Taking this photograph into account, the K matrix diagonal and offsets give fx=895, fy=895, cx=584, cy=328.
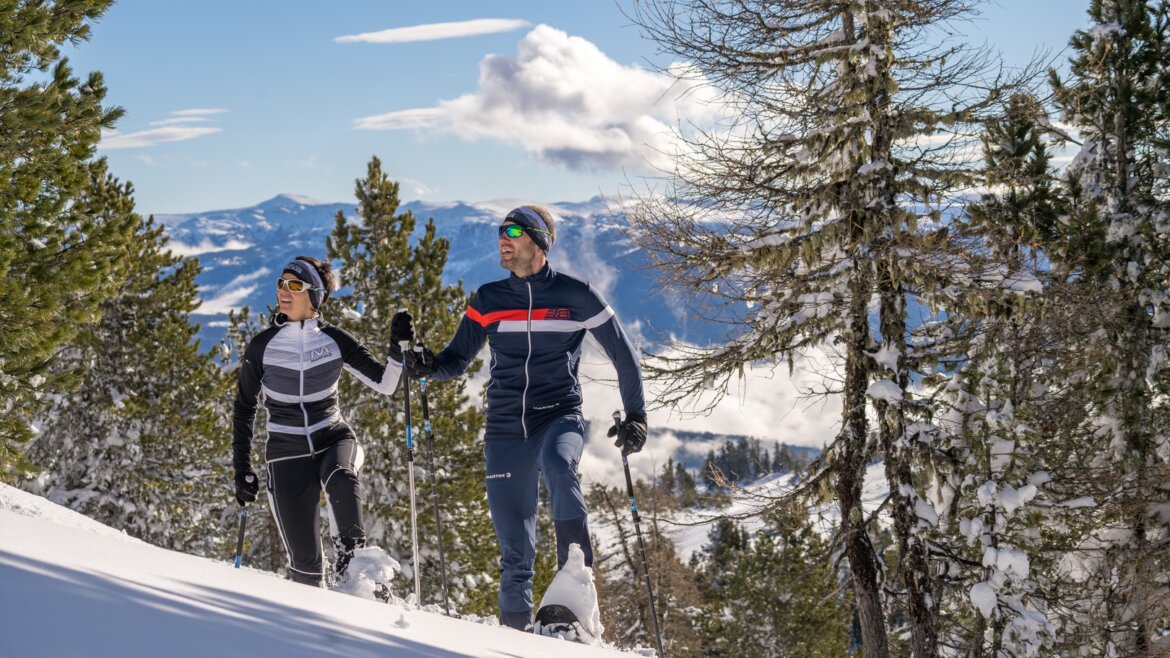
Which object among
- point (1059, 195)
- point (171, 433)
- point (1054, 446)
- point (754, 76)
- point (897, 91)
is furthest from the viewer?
point (171, 433)

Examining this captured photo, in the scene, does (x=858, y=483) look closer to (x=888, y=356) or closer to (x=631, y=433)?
→ (x=888, y=356)

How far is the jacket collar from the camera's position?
19.1 feet

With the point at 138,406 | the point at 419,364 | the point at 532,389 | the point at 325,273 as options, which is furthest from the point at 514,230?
the point at 138,406

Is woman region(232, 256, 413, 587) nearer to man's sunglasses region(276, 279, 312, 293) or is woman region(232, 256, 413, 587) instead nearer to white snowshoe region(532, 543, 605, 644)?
man's sunglasses region(276, 279, 312, 293)

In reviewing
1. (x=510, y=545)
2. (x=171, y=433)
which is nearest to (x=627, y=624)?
(x=171, y=433)

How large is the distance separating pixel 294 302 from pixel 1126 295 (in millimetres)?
14763

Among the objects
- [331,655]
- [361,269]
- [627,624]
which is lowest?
[627,624]

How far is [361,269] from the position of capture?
22078 mm

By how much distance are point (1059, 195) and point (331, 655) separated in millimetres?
17011

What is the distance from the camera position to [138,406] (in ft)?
73.0

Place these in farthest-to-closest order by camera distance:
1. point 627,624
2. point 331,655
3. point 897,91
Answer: point 627,624 → point 897,91 → point 331,655

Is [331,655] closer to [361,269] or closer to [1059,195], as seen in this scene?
[1059,195]

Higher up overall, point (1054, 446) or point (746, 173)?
point (746, 173)

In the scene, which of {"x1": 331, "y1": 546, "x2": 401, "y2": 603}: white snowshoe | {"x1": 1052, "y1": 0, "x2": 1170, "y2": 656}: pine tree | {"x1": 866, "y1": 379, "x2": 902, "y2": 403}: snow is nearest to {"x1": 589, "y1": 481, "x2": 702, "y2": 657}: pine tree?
{"x1": 1052, "y1": 0, "x2": 1170, "y2": 656}: pine tree
